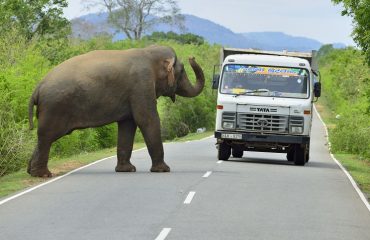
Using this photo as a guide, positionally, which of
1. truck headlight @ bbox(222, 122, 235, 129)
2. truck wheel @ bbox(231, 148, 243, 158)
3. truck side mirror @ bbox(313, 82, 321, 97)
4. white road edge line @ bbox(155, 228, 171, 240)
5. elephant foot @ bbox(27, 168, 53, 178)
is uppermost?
truck side mirror @ bbox(313, 82, 321, 97)

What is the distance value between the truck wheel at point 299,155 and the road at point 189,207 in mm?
3212

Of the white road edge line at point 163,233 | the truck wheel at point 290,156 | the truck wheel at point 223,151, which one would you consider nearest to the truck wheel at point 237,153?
the truck wheel at point 290,156

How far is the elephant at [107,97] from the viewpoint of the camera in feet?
65.9

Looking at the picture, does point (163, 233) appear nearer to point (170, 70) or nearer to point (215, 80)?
point (170, 70)

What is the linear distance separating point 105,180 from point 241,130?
22.8 feet

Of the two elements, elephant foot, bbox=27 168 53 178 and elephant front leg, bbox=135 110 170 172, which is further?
elephant front leg, bbox=135 110 170 172

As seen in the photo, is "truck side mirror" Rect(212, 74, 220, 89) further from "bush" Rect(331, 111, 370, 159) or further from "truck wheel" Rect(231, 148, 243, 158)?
"bush" Rect(331, 111, 370, 159)

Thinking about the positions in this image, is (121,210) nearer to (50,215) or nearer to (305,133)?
(50,215)

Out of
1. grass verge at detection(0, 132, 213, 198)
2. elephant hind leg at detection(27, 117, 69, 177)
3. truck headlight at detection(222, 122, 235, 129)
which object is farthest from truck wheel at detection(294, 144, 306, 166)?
elephant hind leg at detection(27, 117, 69, 177)

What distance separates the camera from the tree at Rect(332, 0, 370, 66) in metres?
20.5

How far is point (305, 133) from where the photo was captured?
2502 cm

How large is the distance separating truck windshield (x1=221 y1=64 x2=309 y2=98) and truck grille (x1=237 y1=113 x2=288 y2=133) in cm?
64

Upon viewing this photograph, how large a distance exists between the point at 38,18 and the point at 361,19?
41109 mm

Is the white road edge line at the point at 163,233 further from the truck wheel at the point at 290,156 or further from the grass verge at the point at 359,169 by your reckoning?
the truck wheel at the point at 290,156
